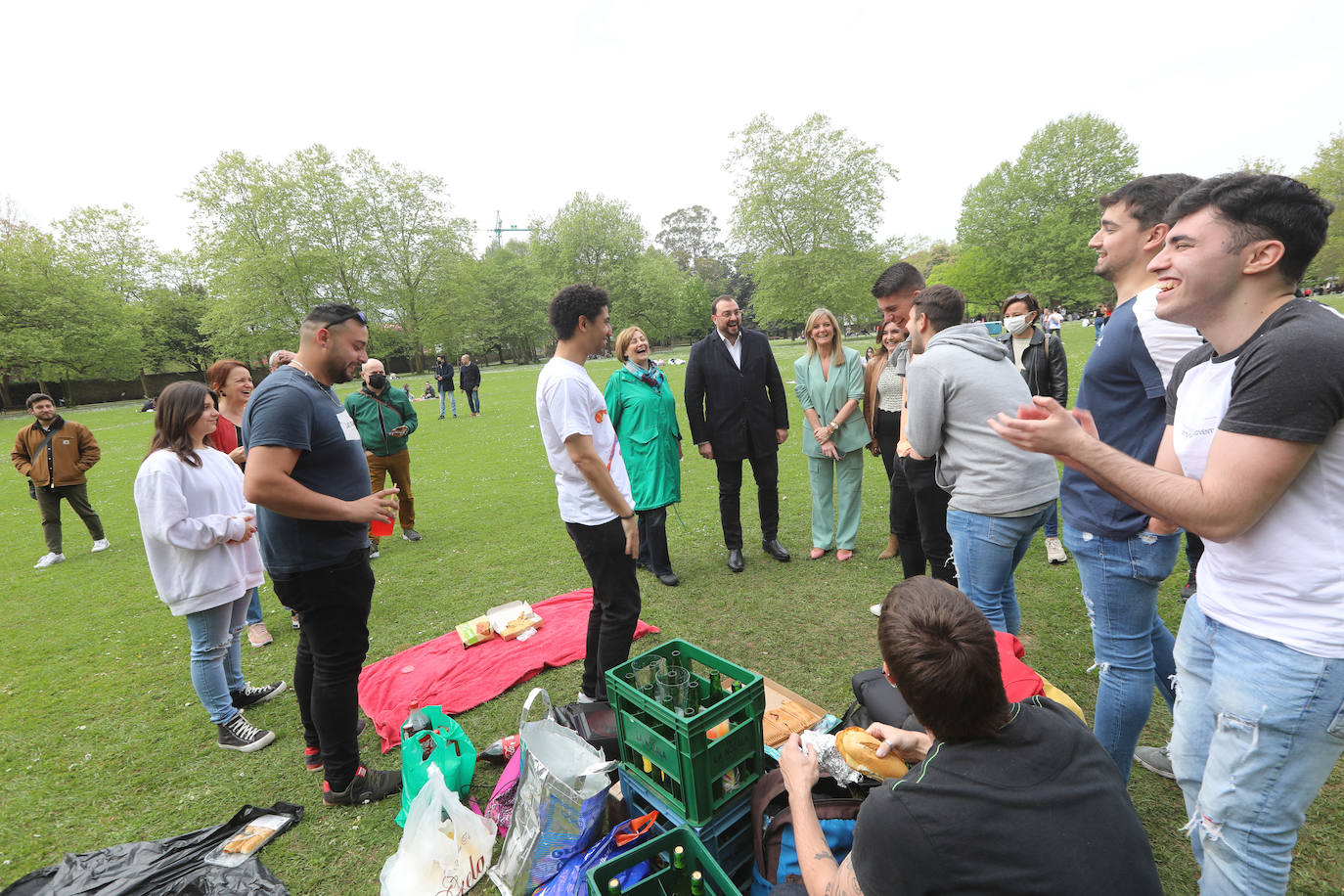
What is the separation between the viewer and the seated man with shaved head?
6.72 m

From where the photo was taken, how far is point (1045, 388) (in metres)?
5.79

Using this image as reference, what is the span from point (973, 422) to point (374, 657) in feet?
15.4

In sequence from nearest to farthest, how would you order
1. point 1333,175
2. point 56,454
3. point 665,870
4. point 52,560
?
point 665,870 < point 56,454 < point 52,560 < point 1333,175

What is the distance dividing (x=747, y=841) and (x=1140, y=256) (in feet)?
9.40

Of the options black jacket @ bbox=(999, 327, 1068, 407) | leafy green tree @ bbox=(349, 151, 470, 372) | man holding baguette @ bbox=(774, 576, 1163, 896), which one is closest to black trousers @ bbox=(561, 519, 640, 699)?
man holding baguette @ bbox=(774, 576, 1163, 896)

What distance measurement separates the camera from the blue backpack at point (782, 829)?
1987 millimetres

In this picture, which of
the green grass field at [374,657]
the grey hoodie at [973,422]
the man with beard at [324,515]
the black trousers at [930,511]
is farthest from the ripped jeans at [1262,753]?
the man with beard at [324,515]

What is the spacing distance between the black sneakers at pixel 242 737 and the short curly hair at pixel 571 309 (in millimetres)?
3130

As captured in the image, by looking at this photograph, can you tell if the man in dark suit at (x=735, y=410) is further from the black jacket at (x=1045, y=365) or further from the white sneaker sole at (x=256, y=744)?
the white sneaker sole at (x=256, y=744)

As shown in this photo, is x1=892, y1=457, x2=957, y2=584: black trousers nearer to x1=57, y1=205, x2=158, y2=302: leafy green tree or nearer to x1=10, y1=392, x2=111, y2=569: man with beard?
x1=10, y1=392, x2=111, y2=569: man with beard

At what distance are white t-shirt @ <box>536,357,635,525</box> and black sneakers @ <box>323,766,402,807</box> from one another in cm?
169

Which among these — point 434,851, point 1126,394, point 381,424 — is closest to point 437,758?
point 434,851

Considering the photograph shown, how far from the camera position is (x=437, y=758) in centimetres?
280

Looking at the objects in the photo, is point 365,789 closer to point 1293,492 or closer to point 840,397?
point 1293,492
